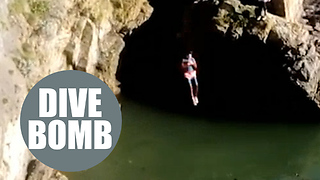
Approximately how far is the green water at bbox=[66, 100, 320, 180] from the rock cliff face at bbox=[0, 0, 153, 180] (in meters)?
1.09

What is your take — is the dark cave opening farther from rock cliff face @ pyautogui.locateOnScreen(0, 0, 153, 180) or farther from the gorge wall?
rock cliff face @ pyautogui.locateOnScreen(0, 0, 153, 180)

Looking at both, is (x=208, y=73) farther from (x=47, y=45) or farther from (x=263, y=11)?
(x=47, y=45)

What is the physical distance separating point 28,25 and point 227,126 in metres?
4.38

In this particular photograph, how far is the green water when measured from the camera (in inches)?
265

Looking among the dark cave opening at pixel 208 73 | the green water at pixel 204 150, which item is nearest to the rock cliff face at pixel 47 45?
the dark cave opening at pixel 208 73

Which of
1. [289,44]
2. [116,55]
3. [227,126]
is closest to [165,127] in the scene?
[227,126]

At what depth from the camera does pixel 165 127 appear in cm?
814

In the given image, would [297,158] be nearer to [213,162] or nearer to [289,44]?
[213,162]

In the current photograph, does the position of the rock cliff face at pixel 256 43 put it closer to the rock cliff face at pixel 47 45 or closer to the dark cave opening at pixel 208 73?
the dark cave opening at pixel 208 73

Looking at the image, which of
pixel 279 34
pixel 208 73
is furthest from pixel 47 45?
pixel 279 34

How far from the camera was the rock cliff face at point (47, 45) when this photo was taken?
5.60 m

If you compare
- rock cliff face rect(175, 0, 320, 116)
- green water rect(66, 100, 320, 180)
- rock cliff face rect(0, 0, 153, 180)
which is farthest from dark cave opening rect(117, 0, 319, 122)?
rock cliff face rect(0, 0, 153, 180)

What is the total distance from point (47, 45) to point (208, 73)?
376cm

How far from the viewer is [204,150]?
747 cm
